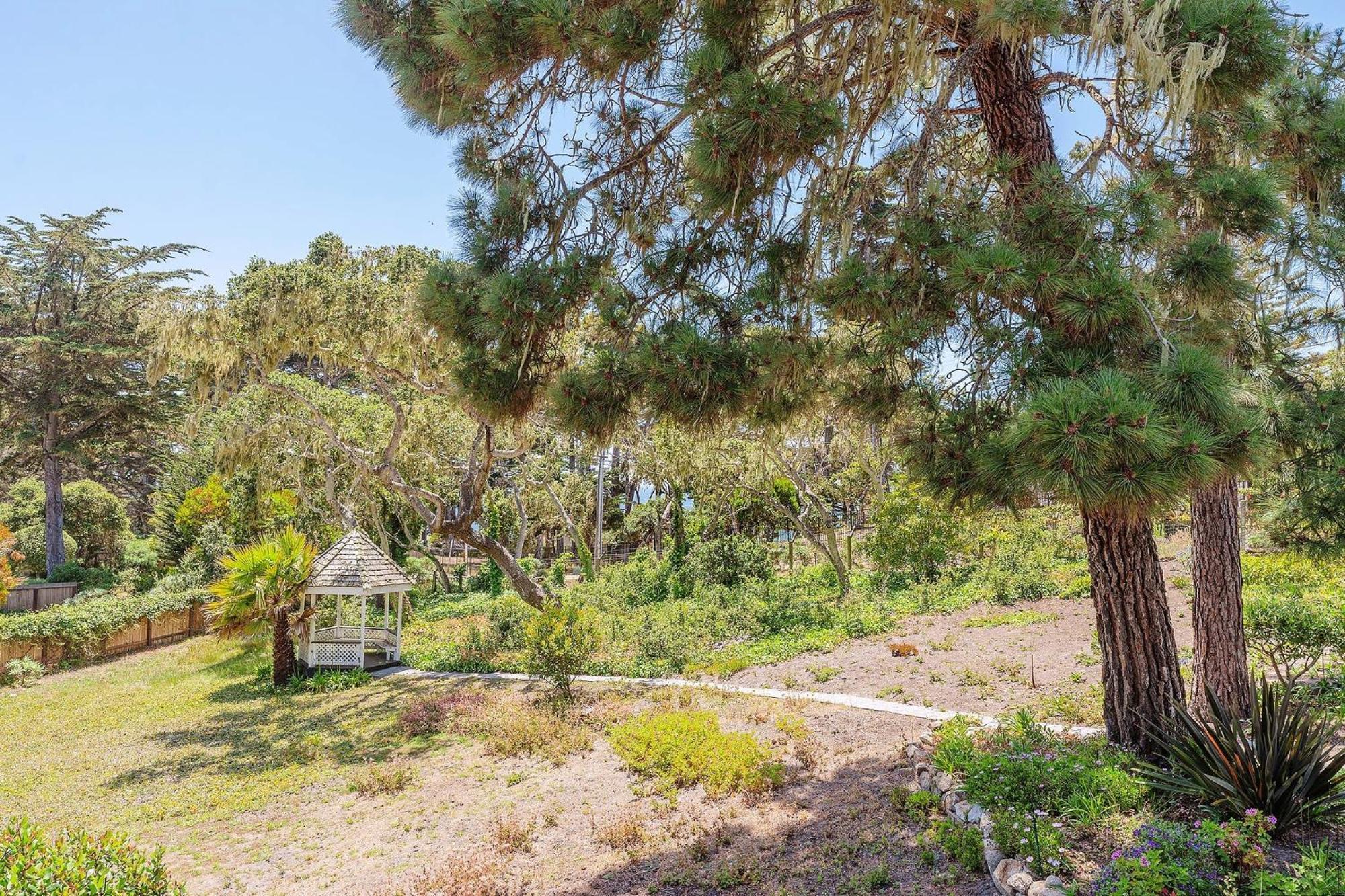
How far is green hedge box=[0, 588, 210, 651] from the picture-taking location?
47.1 ft

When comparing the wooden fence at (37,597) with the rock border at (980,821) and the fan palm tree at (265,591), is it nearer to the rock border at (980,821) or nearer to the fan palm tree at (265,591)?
the fan palm tree at (265,591)

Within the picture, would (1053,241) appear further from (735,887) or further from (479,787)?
(479,787)

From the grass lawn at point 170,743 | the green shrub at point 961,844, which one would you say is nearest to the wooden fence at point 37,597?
the grass lawn at point 170,743

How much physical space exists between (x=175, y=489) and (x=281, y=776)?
18273mm

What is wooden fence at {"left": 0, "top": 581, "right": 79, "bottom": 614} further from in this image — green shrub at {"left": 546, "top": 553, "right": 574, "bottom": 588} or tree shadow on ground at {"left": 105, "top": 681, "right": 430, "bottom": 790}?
green shrub at {"left": 546, "top": 553, "right": 574, "bottom": 588}

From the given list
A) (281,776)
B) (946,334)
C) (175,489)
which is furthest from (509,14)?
(175,489)

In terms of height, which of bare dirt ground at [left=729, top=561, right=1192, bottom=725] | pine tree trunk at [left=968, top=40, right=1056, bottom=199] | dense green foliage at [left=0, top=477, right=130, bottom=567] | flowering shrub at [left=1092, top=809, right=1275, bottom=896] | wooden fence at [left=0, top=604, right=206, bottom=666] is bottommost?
wooden fence at [left=0, top=604, right=206, bottom=666]

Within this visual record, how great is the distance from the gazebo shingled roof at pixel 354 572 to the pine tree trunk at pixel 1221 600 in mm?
12506

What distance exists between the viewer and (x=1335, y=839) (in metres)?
3.57

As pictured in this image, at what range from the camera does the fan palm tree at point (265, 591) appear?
38.2ft

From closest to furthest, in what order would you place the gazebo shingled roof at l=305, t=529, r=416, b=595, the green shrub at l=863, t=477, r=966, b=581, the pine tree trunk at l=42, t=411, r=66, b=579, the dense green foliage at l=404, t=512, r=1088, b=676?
the dense green foliage at l=404, t=512, r=1088, b=676, the gazebo shingled roof at l=305, t=529, r=416, b=595, the green shrub at l=863, t=477, r=966, b=581, the pine tree trunk at l=42, t=411, r=66, b=579

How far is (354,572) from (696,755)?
30.3 ft

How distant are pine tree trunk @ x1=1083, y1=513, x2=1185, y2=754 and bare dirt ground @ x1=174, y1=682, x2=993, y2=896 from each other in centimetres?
152

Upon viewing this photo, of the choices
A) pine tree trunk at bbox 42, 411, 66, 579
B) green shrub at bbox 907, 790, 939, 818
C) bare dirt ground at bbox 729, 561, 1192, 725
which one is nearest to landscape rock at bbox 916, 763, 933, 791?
green shrub at bbox 907, 790, 939, 818
